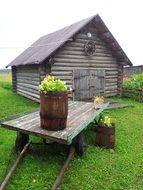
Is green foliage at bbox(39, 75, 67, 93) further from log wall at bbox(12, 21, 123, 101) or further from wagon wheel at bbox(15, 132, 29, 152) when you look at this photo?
log wall at bbox(12, 21, 123, 101)

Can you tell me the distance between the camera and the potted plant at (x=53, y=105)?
18.5 ft

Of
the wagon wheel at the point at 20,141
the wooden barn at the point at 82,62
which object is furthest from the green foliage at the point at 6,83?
the wagon wheel at the point at 20,141

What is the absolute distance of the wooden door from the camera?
1538 cm

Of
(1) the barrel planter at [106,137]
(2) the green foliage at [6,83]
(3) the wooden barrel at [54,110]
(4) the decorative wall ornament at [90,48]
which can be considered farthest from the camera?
(2) the green foliage at [6,83]

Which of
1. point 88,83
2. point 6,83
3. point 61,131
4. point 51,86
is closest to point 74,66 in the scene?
point 88,83

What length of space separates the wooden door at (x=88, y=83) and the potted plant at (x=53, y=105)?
9.56m

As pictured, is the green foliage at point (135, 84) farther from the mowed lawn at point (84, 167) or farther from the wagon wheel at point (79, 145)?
the wagon wheel at point (79, 145)

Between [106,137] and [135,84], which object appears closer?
[106,137]

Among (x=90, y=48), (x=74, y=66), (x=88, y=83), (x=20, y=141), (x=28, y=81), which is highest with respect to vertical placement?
(x=90, y=48)

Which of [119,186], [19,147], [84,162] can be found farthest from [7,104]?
[119,186]

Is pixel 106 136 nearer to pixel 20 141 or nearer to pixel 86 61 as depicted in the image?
pixel 20 141

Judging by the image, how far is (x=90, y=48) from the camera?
15797 mm

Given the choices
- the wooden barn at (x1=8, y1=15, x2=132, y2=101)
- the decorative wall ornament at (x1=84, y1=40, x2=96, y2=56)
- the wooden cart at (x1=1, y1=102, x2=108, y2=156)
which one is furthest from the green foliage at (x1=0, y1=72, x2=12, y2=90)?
the wooden cart at (x1=1, y1=102, x2=108, y2=156)

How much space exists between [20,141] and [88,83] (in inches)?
390
